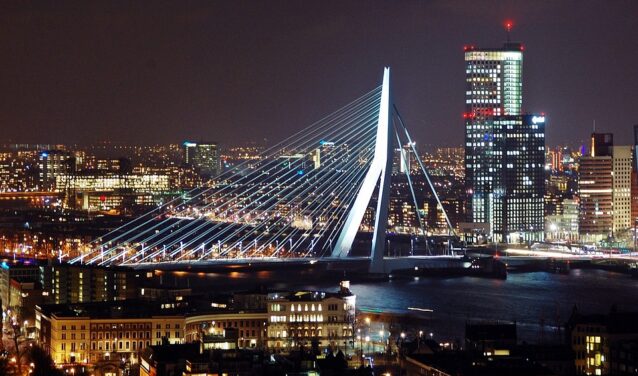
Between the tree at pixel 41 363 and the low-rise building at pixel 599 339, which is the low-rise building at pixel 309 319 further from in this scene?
the low-rise building at pixel 599 339

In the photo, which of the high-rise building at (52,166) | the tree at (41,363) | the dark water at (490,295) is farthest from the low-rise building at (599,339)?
the high-rise building at (52,166)

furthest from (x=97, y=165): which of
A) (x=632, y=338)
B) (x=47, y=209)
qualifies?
(x=632, y=338)

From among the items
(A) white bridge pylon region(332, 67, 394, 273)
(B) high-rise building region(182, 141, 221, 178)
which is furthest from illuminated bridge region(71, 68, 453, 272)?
(B) high-rise building region(182, 141, 221, 178)

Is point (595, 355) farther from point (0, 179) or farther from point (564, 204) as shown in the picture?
point (0, 179)

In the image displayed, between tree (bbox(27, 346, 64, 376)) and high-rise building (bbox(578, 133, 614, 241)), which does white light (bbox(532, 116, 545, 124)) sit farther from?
tree (bbox(27, 346, 64, 376))

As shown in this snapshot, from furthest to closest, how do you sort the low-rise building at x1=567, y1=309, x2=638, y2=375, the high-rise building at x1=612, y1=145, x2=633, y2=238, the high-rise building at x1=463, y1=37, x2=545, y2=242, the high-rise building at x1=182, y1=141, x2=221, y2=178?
the high-rise building at x1=182, y1=141, x2=221, y2=178 → the high-rise building at x1=463, y1=37, x2=545, y2=242 → the high-rise building at x1=612, y1=145, x2=633, y2=238 → the low-rise building at x1=567, y1=309, x2=638, y2=375

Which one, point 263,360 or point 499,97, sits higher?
point 499,97
